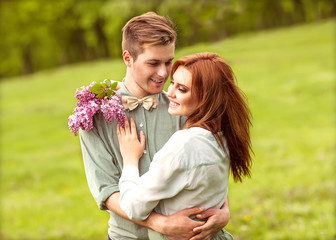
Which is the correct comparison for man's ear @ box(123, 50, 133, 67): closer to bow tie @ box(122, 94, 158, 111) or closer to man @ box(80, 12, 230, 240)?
man @ box(80, 12, 230, 240)

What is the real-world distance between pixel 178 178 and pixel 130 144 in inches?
15.5

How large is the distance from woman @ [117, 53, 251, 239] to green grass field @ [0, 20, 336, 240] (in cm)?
72

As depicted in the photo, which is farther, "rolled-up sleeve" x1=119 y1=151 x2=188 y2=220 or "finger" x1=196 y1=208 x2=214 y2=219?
"finger" x1=196 y1=208 x2=214 y2=219

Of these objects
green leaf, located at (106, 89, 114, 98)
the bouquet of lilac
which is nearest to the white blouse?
the bouquet of lilac

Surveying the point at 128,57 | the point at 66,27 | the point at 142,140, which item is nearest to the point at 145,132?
the point at 142,140

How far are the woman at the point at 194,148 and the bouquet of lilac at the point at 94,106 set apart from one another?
0.52 ft

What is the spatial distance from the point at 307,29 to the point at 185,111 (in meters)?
31.4

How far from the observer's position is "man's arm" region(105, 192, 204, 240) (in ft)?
8.79

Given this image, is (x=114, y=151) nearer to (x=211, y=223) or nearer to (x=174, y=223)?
(x=174, y=223)

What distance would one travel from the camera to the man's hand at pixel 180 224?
8.79 feet

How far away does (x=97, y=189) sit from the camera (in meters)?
2.88

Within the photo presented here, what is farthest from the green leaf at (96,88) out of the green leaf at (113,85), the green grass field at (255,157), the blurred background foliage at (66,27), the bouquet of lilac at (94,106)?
the blurred background foliage at (66,27)

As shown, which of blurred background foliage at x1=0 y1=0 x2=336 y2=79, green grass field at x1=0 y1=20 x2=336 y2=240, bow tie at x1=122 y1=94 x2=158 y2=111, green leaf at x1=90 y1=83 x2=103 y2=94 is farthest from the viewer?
blurred background foliage at x1=0 y1=0 x2=336 y2=79

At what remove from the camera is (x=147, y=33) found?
9.26ft
